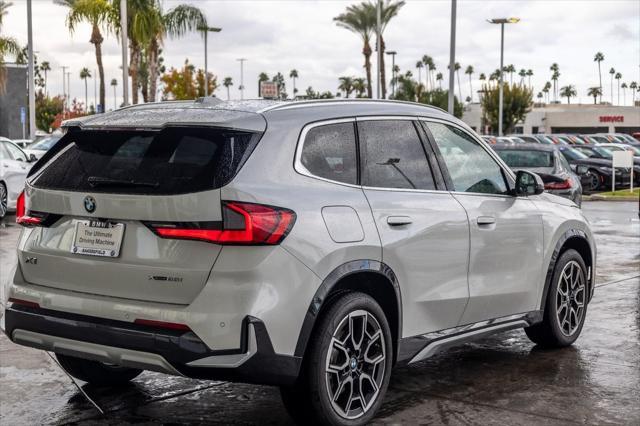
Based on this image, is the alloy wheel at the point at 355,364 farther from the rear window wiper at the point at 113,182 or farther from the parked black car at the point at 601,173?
the parked black car at the point at 601,173

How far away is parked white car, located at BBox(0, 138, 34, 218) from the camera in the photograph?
19.0m

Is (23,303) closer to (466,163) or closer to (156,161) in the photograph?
(156,161)

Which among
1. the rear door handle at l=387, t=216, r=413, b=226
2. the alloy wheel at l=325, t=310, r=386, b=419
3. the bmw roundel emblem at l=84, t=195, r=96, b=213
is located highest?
the bmw roundel emblem at l=84, t=195, r=96, b=213

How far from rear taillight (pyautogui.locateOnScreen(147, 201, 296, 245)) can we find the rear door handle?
0.88 metres

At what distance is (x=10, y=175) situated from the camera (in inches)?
756

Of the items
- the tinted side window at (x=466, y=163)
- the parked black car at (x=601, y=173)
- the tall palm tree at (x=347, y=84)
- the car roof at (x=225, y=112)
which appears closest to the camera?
the car roof at (x=225, y=112)

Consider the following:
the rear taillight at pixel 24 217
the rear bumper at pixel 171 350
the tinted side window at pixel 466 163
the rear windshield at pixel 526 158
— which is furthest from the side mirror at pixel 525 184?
the rear windshield at pixel 526 158

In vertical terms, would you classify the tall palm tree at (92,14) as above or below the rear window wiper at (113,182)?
above

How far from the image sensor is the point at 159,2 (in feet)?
134

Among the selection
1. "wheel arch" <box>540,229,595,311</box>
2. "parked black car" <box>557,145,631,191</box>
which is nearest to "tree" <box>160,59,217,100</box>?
"parked black car" <box>557,145,631,191</box>

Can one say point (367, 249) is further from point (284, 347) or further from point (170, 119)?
point (170, 119)

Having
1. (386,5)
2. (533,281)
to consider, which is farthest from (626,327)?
(386,5)

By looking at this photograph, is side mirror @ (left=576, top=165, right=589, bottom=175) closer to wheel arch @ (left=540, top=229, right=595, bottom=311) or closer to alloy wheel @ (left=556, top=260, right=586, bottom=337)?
wheel arch @ (left=540, top=229, right=595, bottom=311)

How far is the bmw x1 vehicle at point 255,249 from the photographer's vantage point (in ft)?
15.0
